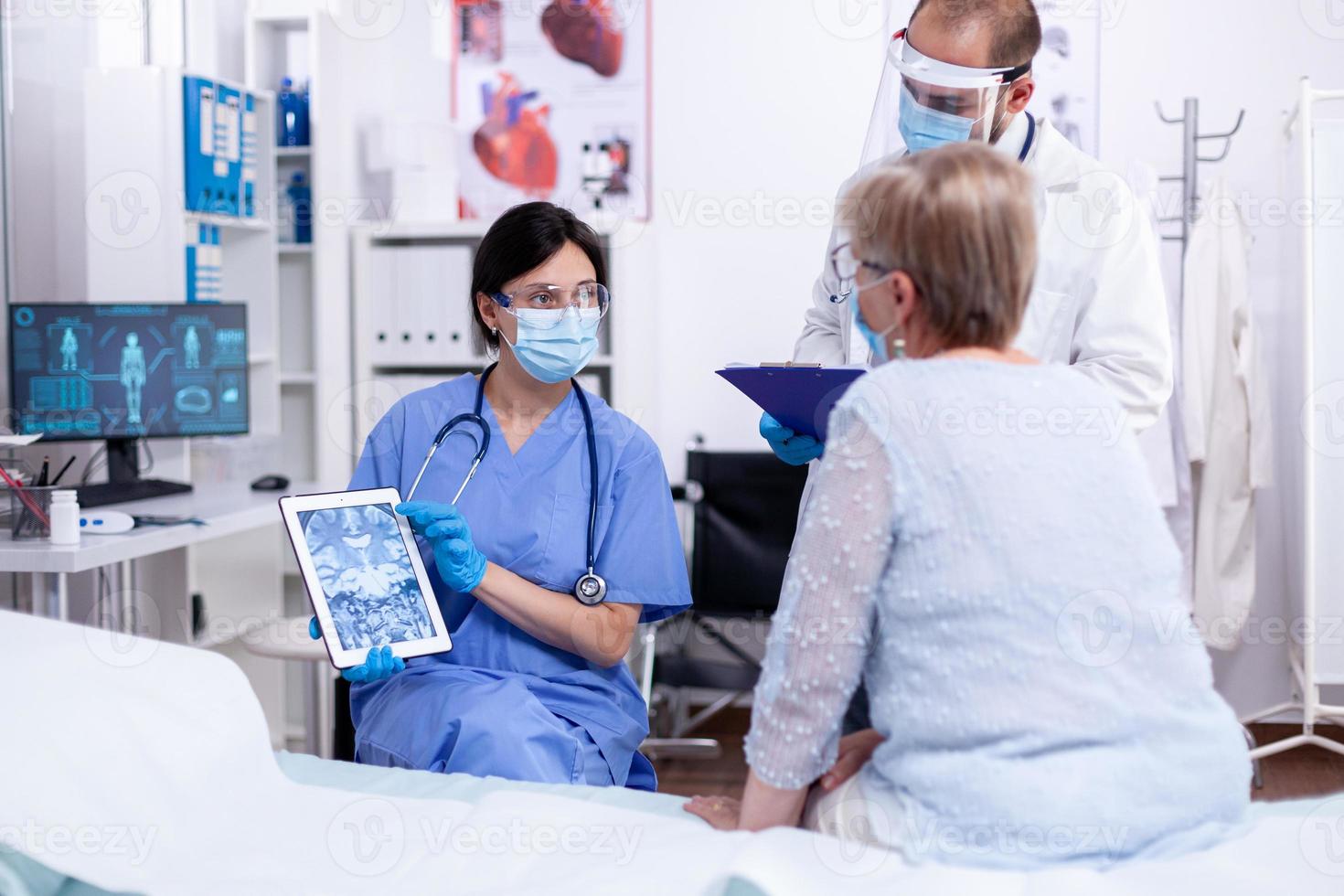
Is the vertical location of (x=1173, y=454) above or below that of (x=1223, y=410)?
below

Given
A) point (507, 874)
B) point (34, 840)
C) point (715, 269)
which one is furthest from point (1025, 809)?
point (715, 269)

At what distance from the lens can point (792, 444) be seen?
1660mm

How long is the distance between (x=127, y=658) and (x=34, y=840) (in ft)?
0.91

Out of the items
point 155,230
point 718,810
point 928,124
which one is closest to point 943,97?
point 928,124

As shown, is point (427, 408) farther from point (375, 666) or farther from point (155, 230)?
point (155, 230)

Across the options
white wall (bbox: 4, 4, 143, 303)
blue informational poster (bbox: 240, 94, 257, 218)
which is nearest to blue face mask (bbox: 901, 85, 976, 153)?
blue informational poster (bbox: 240, 94, 257, 218)

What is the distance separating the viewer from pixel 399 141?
346 cm

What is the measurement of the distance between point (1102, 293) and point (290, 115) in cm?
250

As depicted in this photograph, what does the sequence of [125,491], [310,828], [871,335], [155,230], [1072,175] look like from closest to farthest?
[871,335] → [310,828] → [1072,175] → [125,491] → [155,230]

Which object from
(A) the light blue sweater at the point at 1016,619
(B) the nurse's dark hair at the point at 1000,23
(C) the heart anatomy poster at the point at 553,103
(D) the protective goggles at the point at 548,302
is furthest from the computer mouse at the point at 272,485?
(A) the light blue sweater at the point at 1016,619

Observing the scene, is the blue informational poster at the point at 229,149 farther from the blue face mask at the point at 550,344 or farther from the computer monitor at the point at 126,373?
the blue face mask at the point at 550,344

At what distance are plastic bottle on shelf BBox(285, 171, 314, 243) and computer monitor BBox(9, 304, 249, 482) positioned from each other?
69cm

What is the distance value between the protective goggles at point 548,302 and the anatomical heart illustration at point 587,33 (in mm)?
2079

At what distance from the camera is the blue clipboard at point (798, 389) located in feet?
4.61
